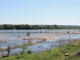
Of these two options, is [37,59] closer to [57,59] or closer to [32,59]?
[32,59]

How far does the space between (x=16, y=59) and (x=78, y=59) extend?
27.2 ft

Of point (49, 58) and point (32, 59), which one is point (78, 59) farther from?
point (32, 59)

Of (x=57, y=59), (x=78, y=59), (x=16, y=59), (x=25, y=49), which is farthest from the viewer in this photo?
(x=25, y=49)

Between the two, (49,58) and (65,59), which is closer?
(65,59)

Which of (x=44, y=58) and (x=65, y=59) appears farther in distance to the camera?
(x=44, y=58)

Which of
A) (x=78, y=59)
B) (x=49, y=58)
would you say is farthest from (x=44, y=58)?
(x=78, y=59)

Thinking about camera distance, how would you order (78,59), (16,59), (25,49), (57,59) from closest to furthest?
(78,59), (57,59), (16,59), (25,49)

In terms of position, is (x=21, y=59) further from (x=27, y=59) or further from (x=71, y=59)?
(x=71, y=59)

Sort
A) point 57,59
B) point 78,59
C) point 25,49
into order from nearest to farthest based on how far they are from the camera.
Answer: point 78,59
point 57,59
point 25,49

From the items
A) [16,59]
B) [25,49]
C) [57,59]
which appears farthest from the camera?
[25,49]

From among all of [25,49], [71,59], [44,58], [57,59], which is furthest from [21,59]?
[25,49]

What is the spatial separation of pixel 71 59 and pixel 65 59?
2.35ft

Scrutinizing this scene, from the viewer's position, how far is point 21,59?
2648 centimetres

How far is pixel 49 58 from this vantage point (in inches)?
1033
